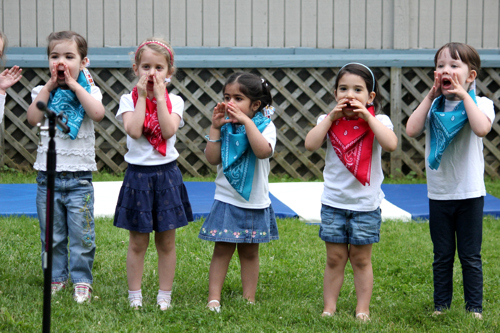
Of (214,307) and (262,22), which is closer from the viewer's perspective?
(214,307)

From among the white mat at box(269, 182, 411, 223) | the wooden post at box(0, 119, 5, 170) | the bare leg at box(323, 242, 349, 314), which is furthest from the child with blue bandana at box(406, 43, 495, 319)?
the wooden post at box(0, 119, 5, 170)

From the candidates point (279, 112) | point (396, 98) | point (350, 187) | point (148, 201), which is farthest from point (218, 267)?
point (396, 98)

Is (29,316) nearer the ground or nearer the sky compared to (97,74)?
nearer the ground

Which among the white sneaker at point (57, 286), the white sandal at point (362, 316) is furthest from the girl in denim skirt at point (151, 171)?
the white sandal at point (362, 316)

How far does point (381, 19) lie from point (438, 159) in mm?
4572

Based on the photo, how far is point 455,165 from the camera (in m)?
2.89

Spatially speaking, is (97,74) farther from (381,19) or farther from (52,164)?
(52,164)

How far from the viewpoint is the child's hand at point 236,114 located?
2844 millimetres

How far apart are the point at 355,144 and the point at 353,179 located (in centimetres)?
17

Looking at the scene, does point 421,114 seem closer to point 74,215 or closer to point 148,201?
point 148,201

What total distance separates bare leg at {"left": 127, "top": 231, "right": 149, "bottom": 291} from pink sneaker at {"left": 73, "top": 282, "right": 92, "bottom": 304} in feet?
0.85

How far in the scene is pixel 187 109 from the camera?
6.93 m

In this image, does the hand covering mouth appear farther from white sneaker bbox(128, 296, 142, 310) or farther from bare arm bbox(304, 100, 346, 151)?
white sneaker bbox(128, 296, 142, 310)

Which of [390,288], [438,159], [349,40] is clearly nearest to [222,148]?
[438,159]
